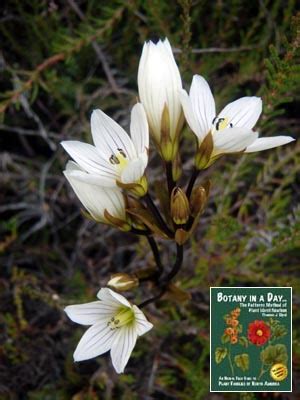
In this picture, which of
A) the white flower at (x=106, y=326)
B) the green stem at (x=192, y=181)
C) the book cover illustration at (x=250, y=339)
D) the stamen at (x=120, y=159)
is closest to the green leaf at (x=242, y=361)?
the book cover illustration at (x=250, y=339)

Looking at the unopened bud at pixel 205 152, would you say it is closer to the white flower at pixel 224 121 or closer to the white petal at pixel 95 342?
the white flower at pixel 224 121

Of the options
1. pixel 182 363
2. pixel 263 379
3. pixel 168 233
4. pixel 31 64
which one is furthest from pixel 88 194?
pixel 31 64

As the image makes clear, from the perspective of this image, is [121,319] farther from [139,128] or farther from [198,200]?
[139,128]

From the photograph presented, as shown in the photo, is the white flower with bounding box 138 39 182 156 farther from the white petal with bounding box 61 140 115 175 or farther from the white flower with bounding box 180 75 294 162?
the white petal with bounding box 61 140 115 175

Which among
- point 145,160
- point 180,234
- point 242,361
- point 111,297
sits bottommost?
point 242,361

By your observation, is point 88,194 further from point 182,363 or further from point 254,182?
point 254,182

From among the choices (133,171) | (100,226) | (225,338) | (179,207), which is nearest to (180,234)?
(179,207)
